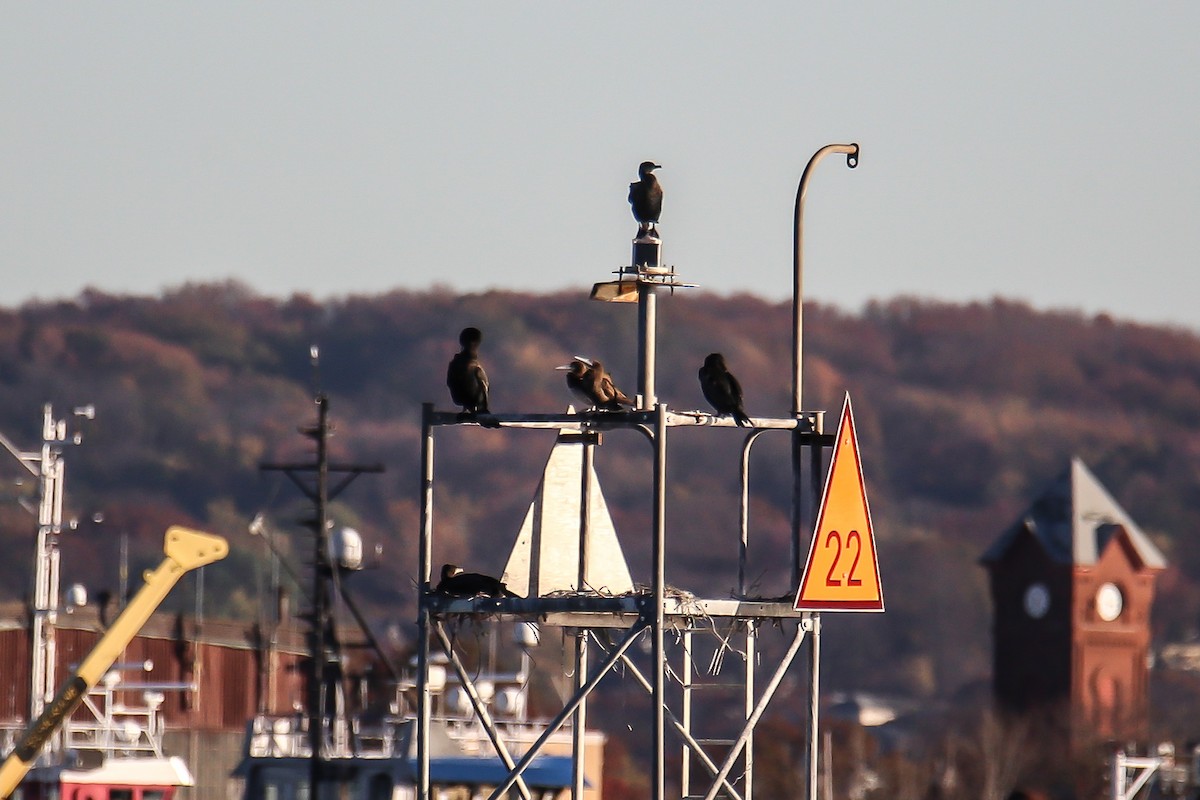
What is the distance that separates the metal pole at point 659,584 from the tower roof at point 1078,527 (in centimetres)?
12706

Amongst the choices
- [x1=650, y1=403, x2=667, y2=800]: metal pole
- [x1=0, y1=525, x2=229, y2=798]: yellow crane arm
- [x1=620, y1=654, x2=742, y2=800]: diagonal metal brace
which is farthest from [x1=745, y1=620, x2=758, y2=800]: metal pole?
[x1=0, y1=525, x2=229, y2=798]: yellow crane arm

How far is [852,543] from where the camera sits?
16219 millimetres

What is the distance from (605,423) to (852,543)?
1.79 metres

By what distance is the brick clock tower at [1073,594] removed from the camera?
454ft

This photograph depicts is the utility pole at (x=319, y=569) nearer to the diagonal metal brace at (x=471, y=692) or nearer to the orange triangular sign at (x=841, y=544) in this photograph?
the diagonal metal brace at (x=471, y=692)

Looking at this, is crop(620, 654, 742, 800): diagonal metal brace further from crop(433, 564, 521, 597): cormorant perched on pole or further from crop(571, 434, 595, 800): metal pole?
crop(433, 564, 521, 597): cormorant perched on pole

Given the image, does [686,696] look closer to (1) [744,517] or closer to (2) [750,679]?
(2) [750,679]

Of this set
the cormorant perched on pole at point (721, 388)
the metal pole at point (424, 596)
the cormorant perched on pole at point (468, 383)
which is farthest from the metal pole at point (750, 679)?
the cormorant perched on pole at point (468, 383)

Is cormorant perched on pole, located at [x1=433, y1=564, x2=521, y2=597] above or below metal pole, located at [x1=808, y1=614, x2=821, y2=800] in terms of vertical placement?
above

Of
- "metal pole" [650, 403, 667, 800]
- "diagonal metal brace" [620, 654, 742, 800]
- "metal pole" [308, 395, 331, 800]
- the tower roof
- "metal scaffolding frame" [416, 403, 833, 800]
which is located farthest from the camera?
the tower roof

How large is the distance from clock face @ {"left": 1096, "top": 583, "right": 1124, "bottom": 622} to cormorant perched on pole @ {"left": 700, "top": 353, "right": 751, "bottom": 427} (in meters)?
128

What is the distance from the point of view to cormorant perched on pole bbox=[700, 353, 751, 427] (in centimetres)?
1723

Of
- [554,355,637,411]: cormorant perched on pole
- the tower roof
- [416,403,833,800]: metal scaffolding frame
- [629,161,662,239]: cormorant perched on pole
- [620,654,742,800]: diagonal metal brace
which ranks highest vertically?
the tower roof

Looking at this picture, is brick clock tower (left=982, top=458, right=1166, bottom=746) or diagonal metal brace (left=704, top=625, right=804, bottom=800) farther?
brick clock tower (left=982, top=458, right=1166, bottom=746)
